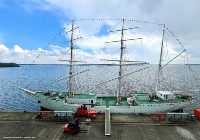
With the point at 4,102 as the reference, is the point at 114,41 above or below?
above

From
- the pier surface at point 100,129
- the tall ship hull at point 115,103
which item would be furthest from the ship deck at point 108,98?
the pier surface at point 100,129

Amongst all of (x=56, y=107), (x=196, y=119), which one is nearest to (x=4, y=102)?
(x=56, y=107)

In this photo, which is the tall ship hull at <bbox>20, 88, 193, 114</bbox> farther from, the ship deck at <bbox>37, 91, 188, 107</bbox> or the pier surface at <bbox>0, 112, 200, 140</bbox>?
the pier surface at <bbox>0, 112, 200, 140</bbox>

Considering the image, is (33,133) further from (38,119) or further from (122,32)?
(122,32)

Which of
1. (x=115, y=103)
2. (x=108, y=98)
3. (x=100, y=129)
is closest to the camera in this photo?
(x=100, y=129)

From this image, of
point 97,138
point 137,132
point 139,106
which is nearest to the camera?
point 97,138

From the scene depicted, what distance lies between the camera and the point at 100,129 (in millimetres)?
30625

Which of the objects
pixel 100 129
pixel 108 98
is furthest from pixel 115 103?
pixel 100 129

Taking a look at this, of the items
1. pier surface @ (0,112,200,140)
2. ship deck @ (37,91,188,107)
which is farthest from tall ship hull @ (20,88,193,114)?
pier surface @ (0,112,200,140)

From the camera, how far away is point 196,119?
35.5 meters

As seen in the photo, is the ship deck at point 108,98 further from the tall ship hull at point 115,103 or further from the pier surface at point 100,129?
the pier surface at point 100,129

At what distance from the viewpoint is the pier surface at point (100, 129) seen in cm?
2805

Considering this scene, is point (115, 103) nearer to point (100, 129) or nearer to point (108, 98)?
point (108, 98)

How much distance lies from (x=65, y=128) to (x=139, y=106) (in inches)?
782
